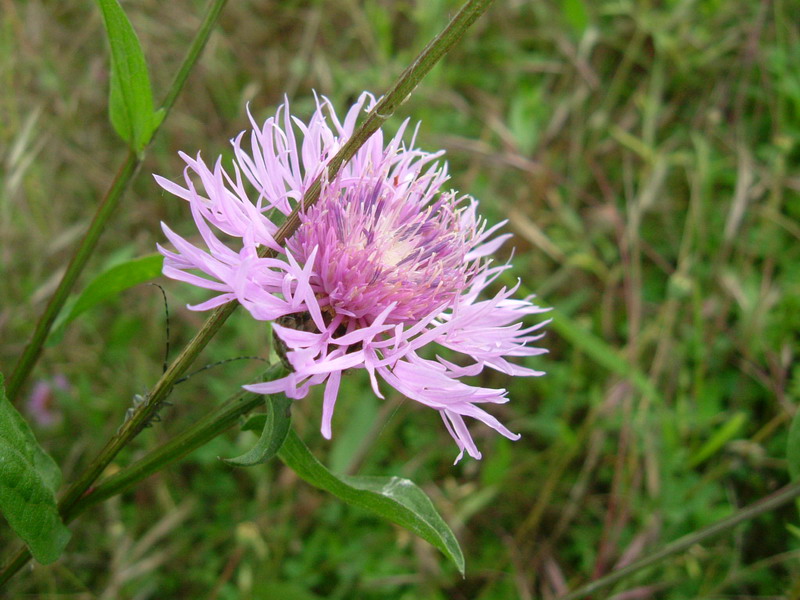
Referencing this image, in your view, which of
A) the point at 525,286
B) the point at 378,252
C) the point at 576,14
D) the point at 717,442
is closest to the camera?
the point at 378,252

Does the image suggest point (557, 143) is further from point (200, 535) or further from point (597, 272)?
point (200, 535)

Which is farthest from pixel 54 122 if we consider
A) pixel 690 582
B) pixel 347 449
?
pixel 690 582

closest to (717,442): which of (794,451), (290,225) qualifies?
(794,451)

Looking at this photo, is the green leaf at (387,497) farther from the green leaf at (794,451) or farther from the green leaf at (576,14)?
the green leaf at (576,14)

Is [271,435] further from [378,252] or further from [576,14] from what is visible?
[576,14]

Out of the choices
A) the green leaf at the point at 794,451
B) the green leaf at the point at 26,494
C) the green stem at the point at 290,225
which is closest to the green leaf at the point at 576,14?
the green leaf at the point at 794,451
